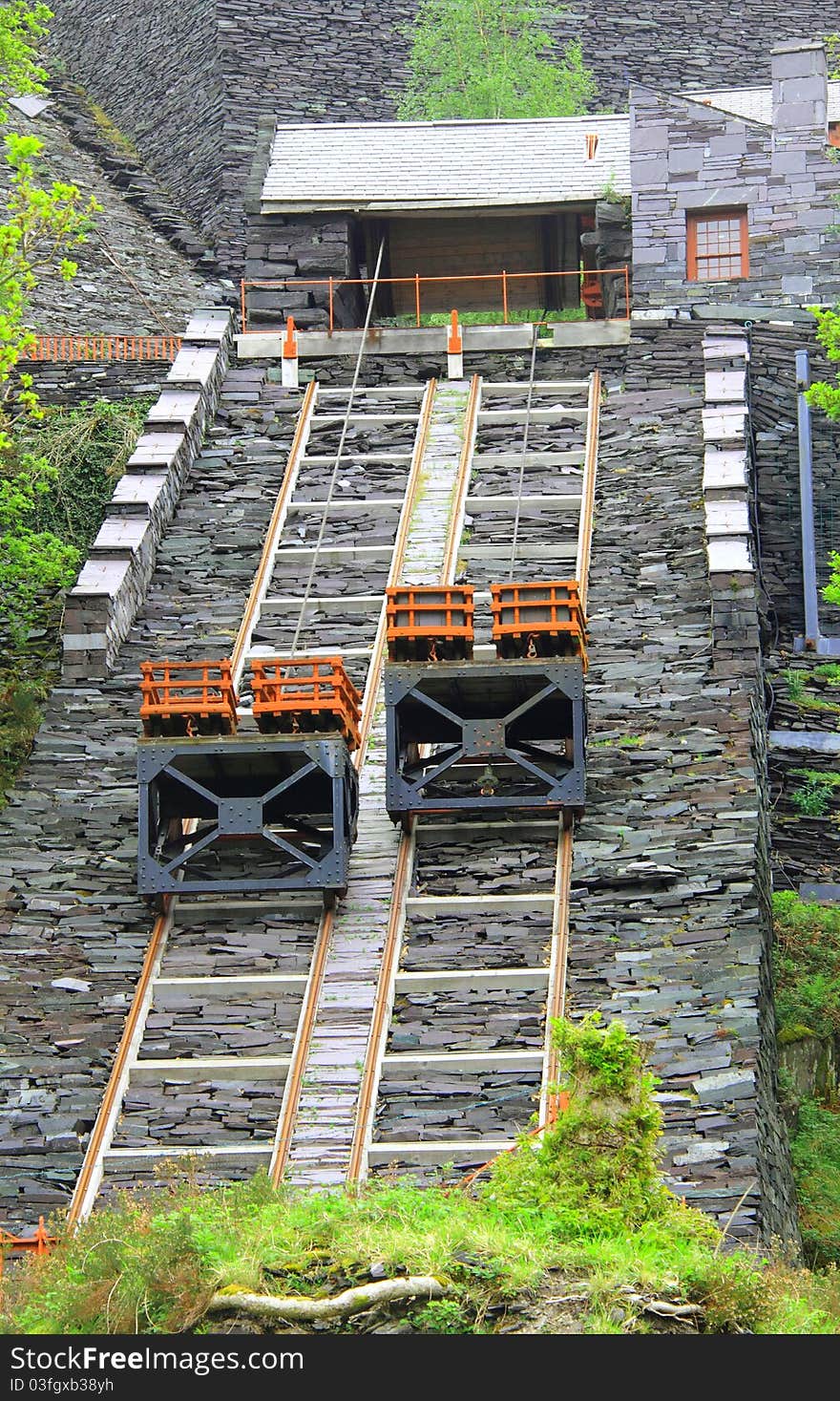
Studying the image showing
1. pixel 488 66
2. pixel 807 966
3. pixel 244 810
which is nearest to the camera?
pixel 244 810

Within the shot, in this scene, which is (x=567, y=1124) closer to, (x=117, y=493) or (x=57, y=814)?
(x=57, y=814)

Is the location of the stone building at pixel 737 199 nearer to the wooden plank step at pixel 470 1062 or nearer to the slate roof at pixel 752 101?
the slate roof at pixel 752 101

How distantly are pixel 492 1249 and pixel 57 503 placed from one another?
1942 cm

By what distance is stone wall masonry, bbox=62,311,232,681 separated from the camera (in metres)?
28.4

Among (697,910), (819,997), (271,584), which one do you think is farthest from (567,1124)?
(271,584)

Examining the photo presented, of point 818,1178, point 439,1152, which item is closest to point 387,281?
point 818,1178

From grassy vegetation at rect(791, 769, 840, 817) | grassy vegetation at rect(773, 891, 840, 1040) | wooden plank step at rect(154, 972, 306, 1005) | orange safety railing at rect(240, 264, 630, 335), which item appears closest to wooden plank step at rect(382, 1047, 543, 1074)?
wooden plank step at rect(154, 972, 306, 1005)

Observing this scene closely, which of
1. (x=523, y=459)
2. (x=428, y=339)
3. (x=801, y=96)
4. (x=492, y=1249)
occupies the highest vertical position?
(x=801, y=96)

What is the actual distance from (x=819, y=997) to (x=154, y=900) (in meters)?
6.70

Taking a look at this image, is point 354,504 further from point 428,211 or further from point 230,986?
point 428,211

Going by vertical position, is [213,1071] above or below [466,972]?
below

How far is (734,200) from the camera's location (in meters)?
37.6

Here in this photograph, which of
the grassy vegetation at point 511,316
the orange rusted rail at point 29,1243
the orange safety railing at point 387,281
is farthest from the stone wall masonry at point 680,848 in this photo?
the grassy vegetation at point 511,316

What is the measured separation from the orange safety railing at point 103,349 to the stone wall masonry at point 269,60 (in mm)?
10528
